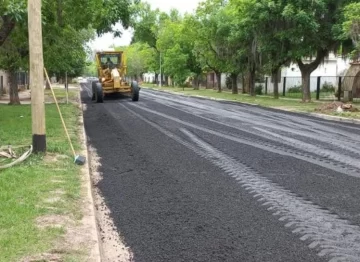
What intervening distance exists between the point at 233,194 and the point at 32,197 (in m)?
2.83

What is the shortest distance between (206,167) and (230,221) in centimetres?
319

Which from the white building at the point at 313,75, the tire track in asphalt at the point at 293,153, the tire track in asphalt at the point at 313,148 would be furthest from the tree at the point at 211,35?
the tire track in asphalt at the point at 293,153

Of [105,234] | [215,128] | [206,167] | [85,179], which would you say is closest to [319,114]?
[215,128]

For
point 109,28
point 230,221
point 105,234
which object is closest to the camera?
point 105,234

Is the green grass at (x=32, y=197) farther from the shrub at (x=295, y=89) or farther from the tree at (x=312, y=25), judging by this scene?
the shrub at (x=295, y=89)

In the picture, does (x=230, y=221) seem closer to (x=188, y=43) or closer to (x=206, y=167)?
(x=206, y=167)

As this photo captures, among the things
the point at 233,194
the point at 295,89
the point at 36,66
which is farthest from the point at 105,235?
the point at 295,89

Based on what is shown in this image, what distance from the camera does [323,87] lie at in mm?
→ 42219

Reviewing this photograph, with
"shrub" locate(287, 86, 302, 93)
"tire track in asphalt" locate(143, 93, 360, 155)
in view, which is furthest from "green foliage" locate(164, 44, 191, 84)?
"tire track in asphalt" locate(143, 93, 360, 155)

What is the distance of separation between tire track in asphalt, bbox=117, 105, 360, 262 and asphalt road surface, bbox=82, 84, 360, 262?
0.01m

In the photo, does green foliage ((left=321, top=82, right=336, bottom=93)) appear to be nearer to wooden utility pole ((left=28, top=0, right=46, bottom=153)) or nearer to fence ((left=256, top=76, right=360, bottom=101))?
fence ((left=256, top=76, right=360, bottom=101))

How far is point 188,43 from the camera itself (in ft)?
174

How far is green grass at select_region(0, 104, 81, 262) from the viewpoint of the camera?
4.60 meters

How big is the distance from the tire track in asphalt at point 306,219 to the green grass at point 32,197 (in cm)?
260
